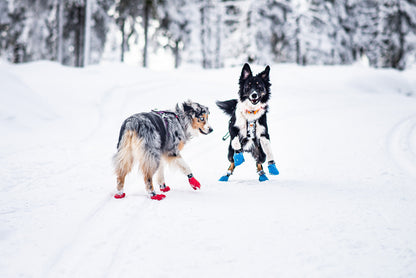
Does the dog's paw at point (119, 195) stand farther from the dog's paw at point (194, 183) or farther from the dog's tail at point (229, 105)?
the dog's tail at point (229, 105)

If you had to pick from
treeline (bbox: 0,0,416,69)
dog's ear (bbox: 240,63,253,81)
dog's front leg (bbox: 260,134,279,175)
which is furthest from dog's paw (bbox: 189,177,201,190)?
treeline (bbox: 0,0,416,69)

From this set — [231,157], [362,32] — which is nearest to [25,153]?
[231,157]

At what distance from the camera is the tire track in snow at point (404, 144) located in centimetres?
632

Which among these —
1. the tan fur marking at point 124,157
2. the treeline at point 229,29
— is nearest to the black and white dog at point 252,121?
the tan fur marking at point 124,157

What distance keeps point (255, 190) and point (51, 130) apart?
7370 millimetres

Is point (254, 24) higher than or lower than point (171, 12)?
lower

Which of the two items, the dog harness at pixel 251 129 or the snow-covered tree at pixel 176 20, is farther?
the snow-covered tree at pixel 176 20

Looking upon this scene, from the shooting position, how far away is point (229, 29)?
36844mm

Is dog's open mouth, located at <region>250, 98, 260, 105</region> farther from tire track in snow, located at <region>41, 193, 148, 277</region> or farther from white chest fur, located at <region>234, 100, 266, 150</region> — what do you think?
tire track in snow, located at <region>41, 193, 148, 277</region>

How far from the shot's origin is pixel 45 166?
6332 mm

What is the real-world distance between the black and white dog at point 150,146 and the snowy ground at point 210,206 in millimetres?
387

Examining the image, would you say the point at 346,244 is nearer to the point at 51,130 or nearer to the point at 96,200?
the point at 96,200

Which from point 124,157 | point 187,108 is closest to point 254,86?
point 187,108

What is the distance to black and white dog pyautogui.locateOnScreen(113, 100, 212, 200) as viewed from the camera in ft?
14.9
